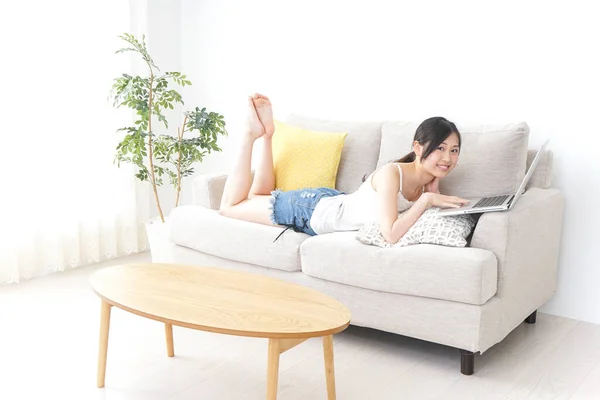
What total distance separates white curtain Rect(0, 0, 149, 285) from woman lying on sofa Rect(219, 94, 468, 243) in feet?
3.56

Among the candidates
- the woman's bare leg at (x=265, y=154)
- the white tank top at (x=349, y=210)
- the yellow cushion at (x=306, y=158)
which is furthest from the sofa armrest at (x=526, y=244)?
the woman's bare leg at (x=265, y=154)

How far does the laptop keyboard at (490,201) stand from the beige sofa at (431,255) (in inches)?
2.8

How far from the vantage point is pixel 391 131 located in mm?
3467

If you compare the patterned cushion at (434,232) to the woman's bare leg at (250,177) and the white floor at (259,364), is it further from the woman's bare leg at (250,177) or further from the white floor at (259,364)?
the woman's bare leg at (250,177)

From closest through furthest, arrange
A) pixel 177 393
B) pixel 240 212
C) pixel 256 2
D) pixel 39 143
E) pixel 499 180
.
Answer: pixel 177 393, pixel 499 180, pixel 240 212, pixel 39 143, pixel 256 2

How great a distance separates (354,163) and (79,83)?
1.69 meters

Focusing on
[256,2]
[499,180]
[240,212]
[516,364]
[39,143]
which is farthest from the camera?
[256,2]

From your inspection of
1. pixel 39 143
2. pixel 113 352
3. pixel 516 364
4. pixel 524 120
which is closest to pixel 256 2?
pixel 39 143

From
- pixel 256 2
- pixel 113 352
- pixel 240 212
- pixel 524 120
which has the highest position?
pixel 256 2

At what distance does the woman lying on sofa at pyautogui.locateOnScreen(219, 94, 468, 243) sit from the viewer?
2.89 metres

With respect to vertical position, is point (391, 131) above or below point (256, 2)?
below

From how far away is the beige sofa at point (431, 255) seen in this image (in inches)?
106

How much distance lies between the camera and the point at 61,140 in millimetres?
4008

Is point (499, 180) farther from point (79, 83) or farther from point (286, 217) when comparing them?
point (79, 83)
